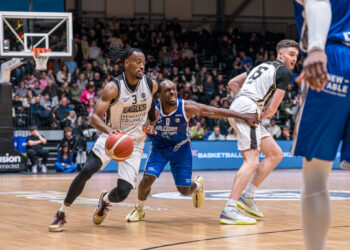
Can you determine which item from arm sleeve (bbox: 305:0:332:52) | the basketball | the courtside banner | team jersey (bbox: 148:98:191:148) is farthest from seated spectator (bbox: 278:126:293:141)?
arm sleeve (bbox: 305:0:332:52)

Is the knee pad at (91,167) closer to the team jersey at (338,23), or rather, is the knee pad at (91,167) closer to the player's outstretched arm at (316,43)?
the team jersey at (338,23)

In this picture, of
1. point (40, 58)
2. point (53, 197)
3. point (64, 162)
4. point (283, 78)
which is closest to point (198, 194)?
point (283, 78)

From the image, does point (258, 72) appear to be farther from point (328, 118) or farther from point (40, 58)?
point (40, 58)

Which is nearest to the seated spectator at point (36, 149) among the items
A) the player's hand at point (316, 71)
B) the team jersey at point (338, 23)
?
the team jersey at point (338, 23)

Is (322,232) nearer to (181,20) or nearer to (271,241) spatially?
(271,241)

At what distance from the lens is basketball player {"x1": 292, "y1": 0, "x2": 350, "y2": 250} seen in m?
2.83

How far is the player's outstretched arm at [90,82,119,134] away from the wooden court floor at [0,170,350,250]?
1005 millimetres

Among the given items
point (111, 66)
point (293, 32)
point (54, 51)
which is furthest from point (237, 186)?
point (293, 32)

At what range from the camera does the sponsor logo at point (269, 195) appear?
29.4ft

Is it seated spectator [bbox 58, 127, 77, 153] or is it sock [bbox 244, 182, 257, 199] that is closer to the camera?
sock [bbox 244, 182, 257, 199]

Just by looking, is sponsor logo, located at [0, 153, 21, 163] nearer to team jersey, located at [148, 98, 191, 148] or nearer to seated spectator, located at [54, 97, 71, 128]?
seated spectator, located at [54, 97, 71, 128]

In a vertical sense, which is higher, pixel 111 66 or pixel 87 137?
pixel 111 66

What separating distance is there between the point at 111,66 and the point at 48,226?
48.6 ft

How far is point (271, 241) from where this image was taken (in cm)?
507
